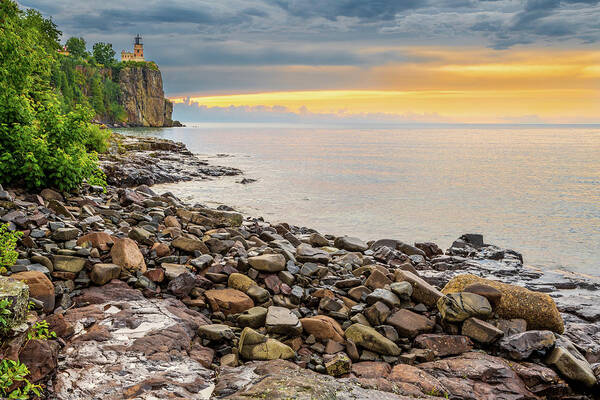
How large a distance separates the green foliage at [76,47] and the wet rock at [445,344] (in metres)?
168

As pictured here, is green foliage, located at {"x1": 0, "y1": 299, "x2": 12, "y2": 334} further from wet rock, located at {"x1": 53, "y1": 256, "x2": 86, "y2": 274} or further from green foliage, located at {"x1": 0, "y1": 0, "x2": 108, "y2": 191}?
green foliage, located at {"x1": 0, "y1": 0, "x2": 108, "y2": 191}

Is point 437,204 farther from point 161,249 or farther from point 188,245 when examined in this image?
point 161,249

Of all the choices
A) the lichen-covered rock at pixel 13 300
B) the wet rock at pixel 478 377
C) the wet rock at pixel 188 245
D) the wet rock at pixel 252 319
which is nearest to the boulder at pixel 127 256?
the wet rock at pixel 188 245

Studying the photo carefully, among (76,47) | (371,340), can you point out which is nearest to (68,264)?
(371,340)

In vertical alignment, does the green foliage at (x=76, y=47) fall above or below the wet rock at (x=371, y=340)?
above

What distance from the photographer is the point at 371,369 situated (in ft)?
18.6

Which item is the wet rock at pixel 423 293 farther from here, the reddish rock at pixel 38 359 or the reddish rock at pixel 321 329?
the reddish rock at pixel 38 359

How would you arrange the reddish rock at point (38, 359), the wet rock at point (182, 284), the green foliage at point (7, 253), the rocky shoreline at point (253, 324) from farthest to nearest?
the wet rock at point (182, 284), the green foliage at point (7, 253), the rocky shoreline at point (253, 324), the reddish rock at point (38, 359)

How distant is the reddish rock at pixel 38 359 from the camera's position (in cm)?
432

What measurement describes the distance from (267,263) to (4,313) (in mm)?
4510

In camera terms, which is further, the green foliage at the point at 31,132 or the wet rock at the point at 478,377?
the green foliage at the point at 31,132

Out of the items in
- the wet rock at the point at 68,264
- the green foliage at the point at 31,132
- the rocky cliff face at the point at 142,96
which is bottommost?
the wet rock at the point at 68,264

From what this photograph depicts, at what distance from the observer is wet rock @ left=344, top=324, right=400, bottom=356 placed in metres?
6.16

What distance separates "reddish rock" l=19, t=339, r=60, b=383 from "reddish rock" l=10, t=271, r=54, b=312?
1.52 metres
